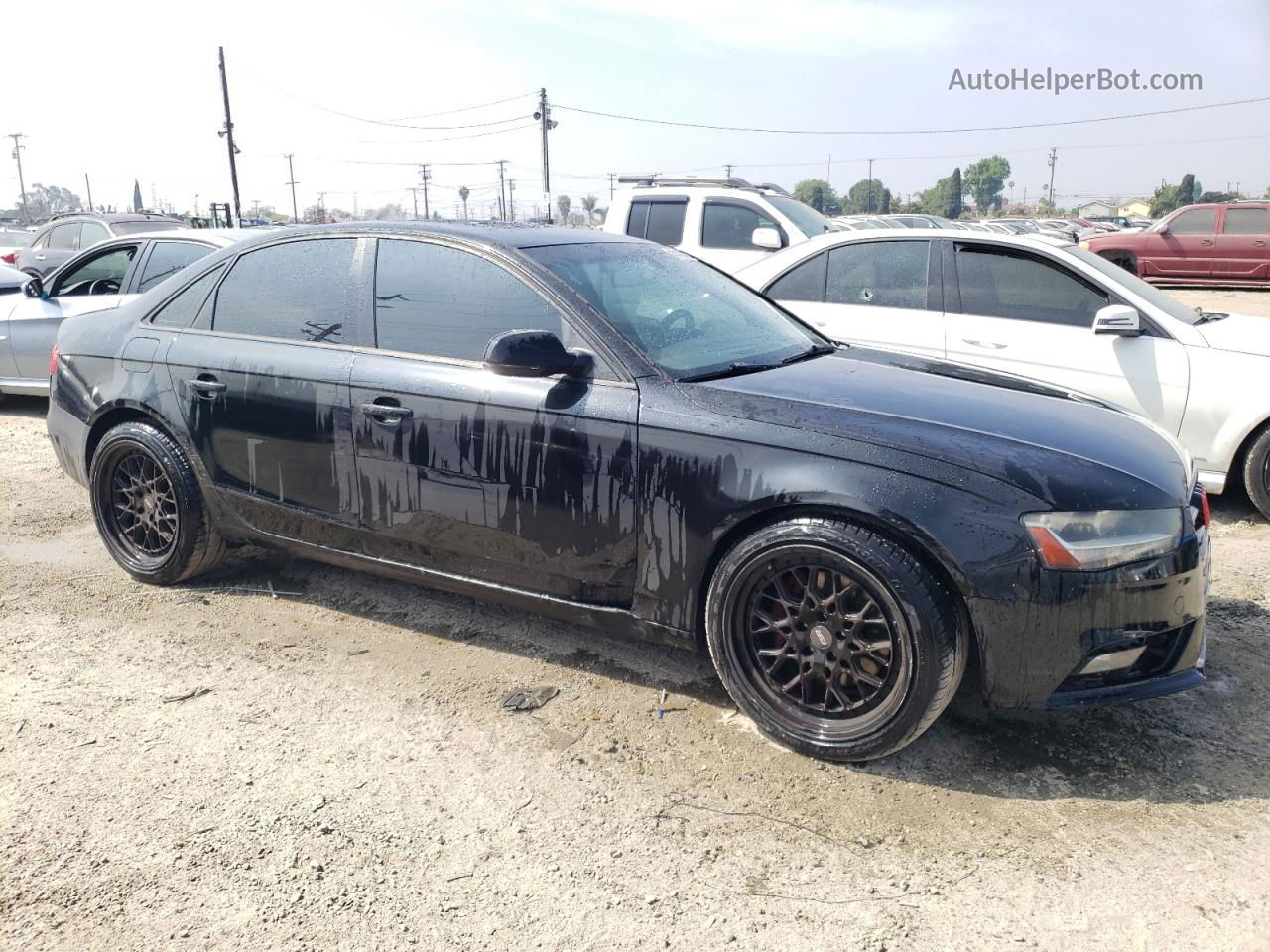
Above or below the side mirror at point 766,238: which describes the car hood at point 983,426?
below

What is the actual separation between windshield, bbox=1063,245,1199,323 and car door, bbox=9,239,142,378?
706cm

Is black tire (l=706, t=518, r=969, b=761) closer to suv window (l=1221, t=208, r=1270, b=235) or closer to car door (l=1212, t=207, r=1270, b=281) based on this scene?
car door (l=1212, t=207, r=1270, b=281)

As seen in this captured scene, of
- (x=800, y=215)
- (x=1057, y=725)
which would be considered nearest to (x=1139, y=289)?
(x=1057, y=725)

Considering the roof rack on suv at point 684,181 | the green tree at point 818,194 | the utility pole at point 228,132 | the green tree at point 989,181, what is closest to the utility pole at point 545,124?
the utility pole at point 228,132

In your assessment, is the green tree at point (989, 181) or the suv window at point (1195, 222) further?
the green tree at point (989, 181)

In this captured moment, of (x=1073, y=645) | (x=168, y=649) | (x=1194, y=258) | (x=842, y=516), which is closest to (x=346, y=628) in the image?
(x=168, y=649)

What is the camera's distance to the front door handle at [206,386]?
164 inches

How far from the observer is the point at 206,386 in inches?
165

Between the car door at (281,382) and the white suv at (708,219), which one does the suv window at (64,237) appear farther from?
the car door at (281,382)

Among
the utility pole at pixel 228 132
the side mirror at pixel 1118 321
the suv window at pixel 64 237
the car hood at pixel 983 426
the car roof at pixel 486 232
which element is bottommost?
the car hood at pixel 983 426

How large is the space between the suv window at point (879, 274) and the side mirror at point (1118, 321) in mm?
1040

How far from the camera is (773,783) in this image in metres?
2.96

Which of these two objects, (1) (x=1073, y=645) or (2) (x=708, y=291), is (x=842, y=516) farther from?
(2) (x=708, y=291)

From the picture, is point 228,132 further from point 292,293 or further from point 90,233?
point 292,293
